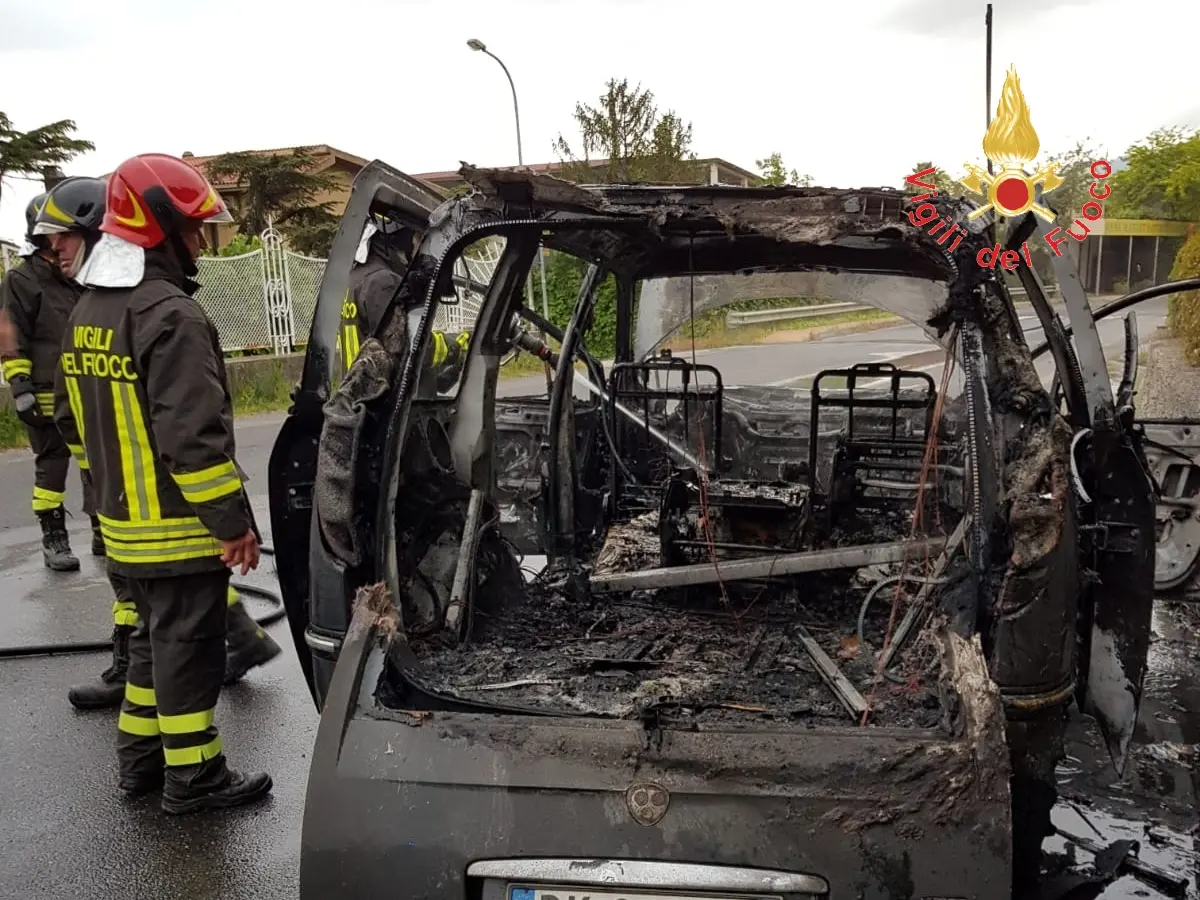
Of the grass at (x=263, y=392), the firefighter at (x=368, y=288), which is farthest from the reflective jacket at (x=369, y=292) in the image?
the grass at (x=263, y=392)

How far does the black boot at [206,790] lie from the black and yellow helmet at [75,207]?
223 centimetres

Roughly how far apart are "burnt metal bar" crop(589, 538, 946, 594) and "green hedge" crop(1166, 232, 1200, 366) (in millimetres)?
8468

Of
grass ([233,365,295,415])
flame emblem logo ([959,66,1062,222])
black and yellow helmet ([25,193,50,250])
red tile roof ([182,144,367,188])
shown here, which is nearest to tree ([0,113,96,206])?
red tile roof ([182,144,367,188])

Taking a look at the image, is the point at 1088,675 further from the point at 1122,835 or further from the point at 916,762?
the point at 916,762

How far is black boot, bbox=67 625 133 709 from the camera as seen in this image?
4.04m

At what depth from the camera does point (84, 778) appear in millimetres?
3480

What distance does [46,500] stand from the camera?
234 inches

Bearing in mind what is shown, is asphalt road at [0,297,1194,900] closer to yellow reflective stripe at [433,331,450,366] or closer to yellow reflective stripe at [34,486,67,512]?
yellow reflective stripe at [34,486,67,512]

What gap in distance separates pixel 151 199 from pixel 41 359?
3.47 m

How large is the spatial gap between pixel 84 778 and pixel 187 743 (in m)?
0.62

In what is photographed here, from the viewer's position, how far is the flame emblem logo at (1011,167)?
210 cm

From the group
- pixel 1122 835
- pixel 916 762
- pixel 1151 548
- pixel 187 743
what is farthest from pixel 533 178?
pixel 1122 835

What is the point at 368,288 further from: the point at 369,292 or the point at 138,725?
the point at 138,725

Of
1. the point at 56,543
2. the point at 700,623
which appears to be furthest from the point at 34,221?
the point at 700,623
